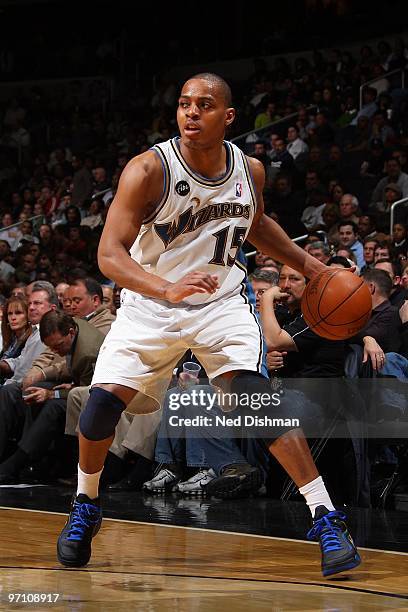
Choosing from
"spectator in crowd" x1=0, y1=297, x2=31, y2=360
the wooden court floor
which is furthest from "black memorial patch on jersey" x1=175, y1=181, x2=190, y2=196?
"spectator in crowd" x1=0, y1=297, x2=31, y2=360

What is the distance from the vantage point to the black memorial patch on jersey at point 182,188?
385 centimetres

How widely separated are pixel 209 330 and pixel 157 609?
114 centimetres

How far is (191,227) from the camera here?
3863mm

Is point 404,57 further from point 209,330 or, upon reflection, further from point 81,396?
point 209,330

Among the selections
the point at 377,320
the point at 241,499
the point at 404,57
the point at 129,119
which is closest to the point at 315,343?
the point at 377,320

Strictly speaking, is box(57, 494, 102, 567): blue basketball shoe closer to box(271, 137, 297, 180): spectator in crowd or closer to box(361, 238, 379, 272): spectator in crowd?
box(361, 238, 379, 272): spectator in crowd

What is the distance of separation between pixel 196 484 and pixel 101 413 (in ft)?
7.74

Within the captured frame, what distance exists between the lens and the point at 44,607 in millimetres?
3066

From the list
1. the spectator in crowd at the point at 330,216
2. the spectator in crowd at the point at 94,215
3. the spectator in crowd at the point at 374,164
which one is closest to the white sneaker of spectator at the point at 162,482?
the spectator in crowd at the point at 330,216

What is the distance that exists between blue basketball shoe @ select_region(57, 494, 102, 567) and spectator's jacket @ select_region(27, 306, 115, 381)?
298 cm

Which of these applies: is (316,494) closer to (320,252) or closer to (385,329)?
(385,329)

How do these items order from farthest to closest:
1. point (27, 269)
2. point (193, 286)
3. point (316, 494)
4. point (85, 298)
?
point (27, 269), point (85, 298), point (316, 494), point (193, 286)

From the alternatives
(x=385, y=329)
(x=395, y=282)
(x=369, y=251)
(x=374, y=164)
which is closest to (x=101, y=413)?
(x=385, y=329)

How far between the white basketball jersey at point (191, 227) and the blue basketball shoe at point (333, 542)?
0.91 meters
